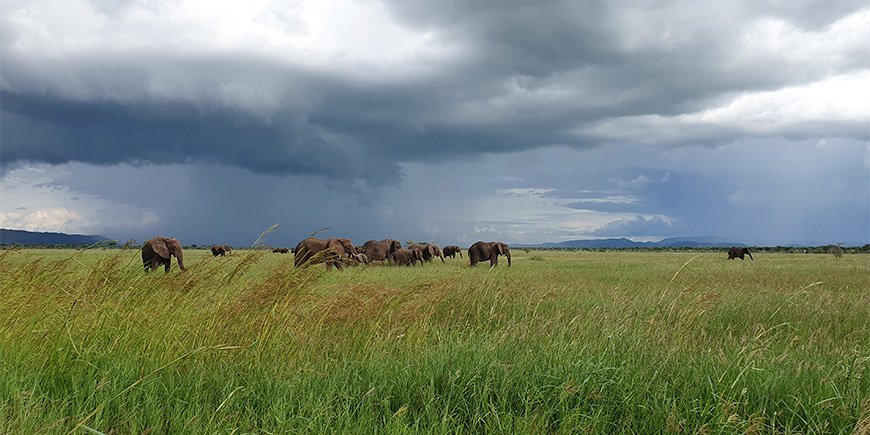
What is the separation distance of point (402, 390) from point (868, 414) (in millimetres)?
3005

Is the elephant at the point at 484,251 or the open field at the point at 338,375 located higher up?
the elephant at the point at 484,251

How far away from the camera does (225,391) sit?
3463 mm

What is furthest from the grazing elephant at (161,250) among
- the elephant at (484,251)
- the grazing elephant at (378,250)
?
the elephant at (484,251)

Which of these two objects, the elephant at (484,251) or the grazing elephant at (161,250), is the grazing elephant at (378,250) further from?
the grazing elephant at (161,250)

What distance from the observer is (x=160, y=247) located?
870 inches

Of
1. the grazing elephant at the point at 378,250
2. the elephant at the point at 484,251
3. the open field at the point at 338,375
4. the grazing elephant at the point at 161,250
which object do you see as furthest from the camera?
the grazing elephant at the point at 378,250

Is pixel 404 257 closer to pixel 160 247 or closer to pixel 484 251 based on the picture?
pixel 484 251

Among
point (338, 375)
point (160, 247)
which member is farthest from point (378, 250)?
point (338, 375)

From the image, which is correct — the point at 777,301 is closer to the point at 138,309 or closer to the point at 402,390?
the point at 402,390

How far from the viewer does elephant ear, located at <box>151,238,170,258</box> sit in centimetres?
2178

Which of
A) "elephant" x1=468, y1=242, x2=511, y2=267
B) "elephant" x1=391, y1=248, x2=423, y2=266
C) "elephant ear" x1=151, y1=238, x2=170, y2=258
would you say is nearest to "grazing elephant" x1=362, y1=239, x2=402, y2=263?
"elephant" x1=391, y1=248, x2=423, y2=266

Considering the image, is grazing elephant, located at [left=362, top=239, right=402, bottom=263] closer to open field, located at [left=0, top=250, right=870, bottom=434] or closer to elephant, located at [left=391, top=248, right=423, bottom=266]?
elephant, located at [left=391, top=248, right=423, bottom=266]

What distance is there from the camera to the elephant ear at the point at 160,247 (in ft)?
71.5

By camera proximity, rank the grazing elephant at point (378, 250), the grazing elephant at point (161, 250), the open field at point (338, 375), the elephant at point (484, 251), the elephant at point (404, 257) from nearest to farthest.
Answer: the open field at point (338, 375), the grazing elephant at point (161, 250), the elephant at point (484, 251), the elephant at point (404, 257), the grazing elephant at point (378, 250)
